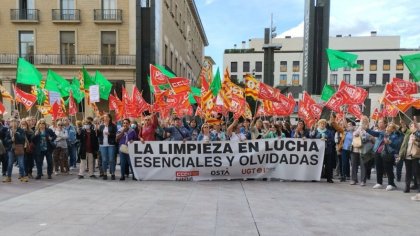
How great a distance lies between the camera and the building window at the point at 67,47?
3222 centimetres

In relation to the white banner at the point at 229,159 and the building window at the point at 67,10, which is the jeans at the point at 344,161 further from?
the building window at the point at 67,10

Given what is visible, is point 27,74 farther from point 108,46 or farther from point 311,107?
point 108,46

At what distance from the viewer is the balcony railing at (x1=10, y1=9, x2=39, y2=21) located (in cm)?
3203

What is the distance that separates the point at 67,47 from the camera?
1280 inches

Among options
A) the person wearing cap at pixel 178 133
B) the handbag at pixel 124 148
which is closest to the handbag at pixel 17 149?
the handbag at pixel 124 148

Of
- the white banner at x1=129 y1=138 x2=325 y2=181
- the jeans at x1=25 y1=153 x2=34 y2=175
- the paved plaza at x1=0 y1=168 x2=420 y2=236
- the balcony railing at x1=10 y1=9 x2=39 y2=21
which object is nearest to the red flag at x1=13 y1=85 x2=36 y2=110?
the jeans at x1=25 y1=153 x2=34 y2=175

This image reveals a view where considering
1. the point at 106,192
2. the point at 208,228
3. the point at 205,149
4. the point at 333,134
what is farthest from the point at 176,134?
the point at 208,228

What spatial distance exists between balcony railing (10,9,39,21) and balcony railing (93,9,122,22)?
4820 millimetres

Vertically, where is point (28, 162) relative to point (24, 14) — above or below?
below

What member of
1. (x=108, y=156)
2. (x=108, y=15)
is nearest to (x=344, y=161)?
(x=108, y=156)

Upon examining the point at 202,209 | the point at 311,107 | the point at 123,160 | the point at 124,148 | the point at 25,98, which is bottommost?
the point at 202,209

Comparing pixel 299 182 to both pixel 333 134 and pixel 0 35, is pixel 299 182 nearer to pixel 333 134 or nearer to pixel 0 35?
pixel 333 134

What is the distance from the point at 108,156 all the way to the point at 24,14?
1050 inches

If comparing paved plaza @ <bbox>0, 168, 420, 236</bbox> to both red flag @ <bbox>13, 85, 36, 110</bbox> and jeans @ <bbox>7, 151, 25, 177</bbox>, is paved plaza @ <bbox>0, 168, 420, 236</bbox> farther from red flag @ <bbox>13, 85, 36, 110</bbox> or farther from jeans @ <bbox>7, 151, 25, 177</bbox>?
red flag @ <bbox>13, 85, 36, 110</bbox>
